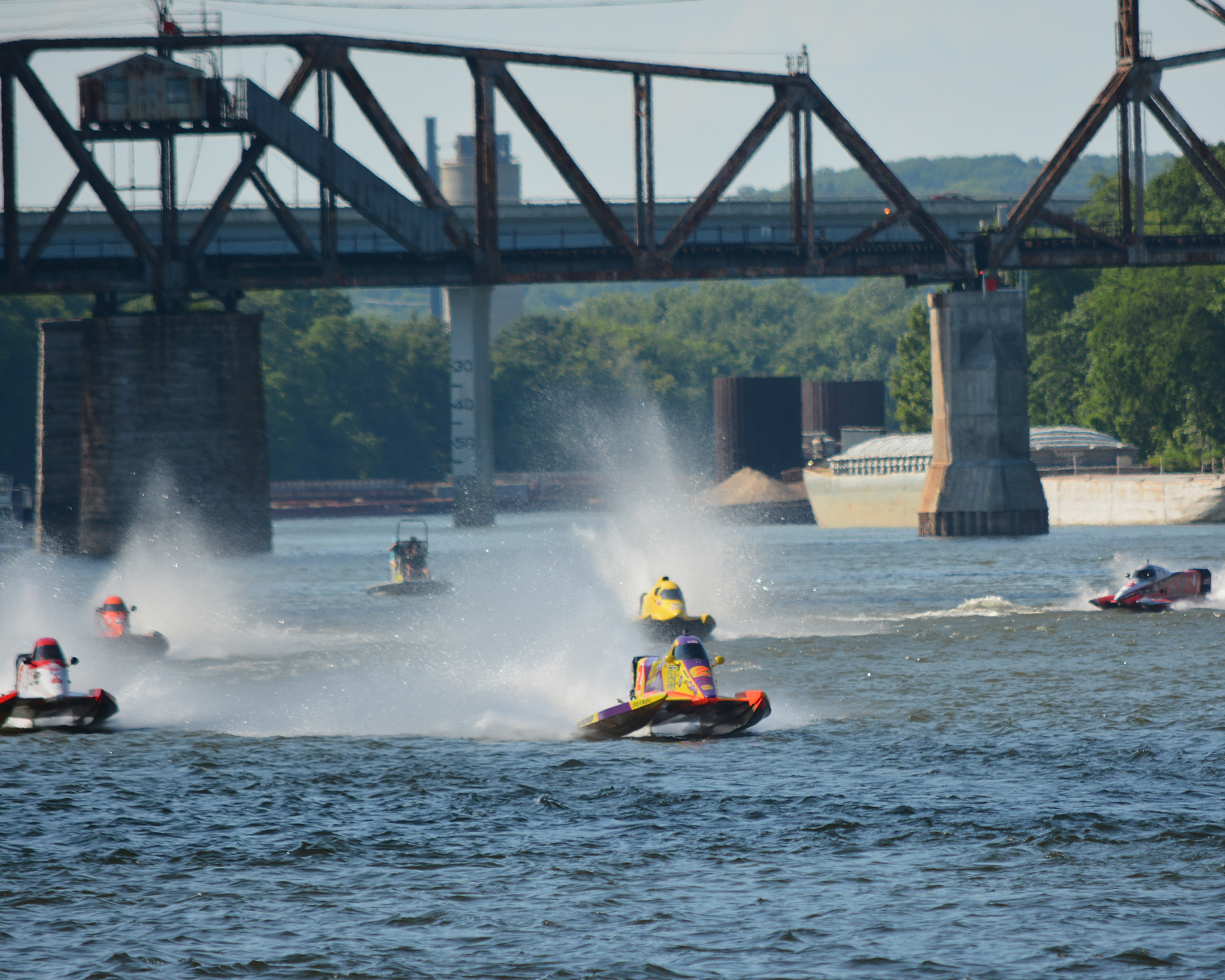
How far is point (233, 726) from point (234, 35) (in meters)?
60.5

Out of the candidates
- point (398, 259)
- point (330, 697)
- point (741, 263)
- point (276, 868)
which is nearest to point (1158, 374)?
point (741, 263)

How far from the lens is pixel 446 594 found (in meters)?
66.2

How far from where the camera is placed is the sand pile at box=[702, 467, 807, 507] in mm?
154625

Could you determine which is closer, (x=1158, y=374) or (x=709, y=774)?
(x=709, y=774)

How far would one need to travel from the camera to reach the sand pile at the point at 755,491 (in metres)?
155

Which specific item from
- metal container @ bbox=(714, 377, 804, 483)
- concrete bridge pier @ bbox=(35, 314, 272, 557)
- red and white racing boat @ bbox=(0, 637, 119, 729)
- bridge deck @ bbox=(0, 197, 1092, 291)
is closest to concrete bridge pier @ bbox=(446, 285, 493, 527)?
bridge deck @ bbox=(0, 197, 1092, 291)

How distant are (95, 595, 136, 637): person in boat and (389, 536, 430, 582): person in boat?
21.4 metres

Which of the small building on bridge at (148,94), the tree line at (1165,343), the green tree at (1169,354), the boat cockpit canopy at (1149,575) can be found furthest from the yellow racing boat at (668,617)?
the green tree at (1169,354)

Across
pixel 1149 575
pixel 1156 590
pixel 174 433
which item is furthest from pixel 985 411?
pixel 1156 590

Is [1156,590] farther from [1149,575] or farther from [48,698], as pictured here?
[48,698]

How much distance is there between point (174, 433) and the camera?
82125mm

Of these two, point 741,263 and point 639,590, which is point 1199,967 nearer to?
point 639,590

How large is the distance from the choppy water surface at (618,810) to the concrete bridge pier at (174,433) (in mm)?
29326

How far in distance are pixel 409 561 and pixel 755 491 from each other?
91024 mm
